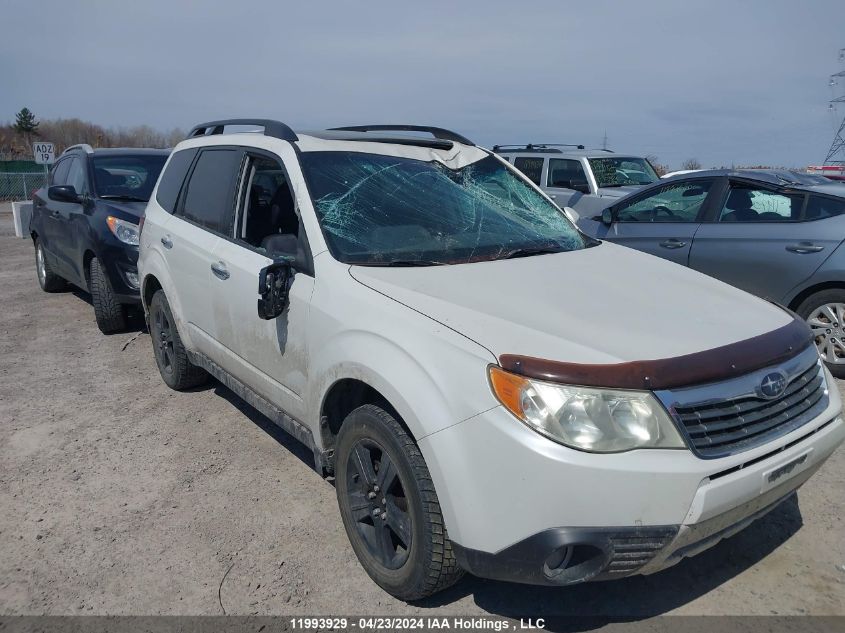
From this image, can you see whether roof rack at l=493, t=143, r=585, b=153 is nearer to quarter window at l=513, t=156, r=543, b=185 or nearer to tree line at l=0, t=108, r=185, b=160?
quarter window at l=513, t=156, r=543, b=185

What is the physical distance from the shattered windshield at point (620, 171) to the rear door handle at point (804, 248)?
5145 millimetres

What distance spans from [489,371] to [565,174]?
9.20 meters

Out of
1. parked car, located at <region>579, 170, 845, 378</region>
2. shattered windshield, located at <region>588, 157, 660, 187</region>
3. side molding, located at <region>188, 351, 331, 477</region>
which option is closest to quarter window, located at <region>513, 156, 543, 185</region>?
shattered windshield, located at <region>588, 157, 660, 187</region>

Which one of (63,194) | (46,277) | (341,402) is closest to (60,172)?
(46,277)

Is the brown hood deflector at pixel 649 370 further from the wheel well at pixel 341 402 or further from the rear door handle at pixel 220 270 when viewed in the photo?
the rear door handle at pixel 220 270

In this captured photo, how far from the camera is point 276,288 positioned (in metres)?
3.27

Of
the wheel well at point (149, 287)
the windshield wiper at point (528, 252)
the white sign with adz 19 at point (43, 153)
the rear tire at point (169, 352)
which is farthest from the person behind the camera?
the white sign with adz 19 at point (43, 153)

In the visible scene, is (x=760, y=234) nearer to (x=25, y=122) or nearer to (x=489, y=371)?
(x=489, y=371)

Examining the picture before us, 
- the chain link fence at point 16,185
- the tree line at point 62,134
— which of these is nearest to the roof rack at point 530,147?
the chain link fence at point 16,185

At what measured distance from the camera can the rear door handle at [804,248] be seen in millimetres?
5551

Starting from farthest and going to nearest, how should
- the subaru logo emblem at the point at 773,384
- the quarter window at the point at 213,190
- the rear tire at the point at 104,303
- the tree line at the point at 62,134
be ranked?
the tree line at the point at 62,134 → the rear tire at the point at 104,303 → the quarter window at the point at 213,190 → the subaru logo emblem at the point at 773,384

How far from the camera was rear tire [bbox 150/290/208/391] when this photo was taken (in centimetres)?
495

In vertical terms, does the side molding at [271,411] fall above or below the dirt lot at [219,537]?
above

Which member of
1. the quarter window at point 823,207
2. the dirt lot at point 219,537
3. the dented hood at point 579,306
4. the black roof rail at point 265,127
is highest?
the black roof rail at point 265,127
